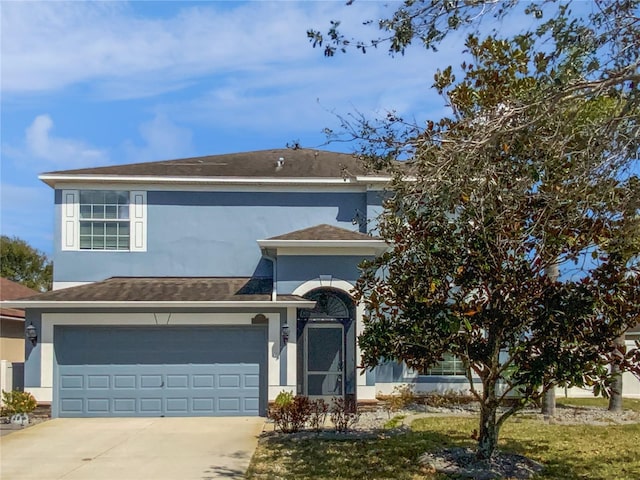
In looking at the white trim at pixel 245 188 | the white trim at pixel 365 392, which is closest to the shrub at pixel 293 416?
the white trim at pixel 365 392

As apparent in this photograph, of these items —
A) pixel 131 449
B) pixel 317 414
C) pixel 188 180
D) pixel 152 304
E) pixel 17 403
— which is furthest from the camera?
pixel 188 180

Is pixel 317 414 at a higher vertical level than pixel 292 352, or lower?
lower

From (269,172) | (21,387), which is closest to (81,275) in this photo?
(21,387)

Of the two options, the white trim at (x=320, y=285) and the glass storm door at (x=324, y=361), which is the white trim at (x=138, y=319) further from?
the glass storm door at (x=324, y=361)

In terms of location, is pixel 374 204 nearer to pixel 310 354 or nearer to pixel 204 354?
pixel 310 354

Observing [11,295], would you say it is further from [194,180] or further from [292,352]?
[292,352]

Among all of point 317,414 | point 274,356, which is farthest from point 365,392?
point 317,414

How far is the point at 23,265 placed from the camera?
4759 cm

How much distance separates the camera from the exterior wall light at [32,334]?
54.5ft

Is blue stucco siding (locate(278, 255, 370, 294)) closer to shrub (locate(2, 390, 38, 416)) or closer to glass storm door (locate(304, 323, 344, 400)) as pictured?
glass storm door (locate(304, 323, 344, 400))

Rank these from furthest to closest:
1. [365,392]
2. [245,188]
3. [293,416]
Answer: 1. [245,188]
2. [365,392]
3. [293,416]

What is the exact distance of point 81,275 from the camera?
19.2m

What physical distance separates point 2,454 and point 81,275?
7.53 metres

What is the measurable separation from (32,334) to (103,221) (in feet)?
12.9
